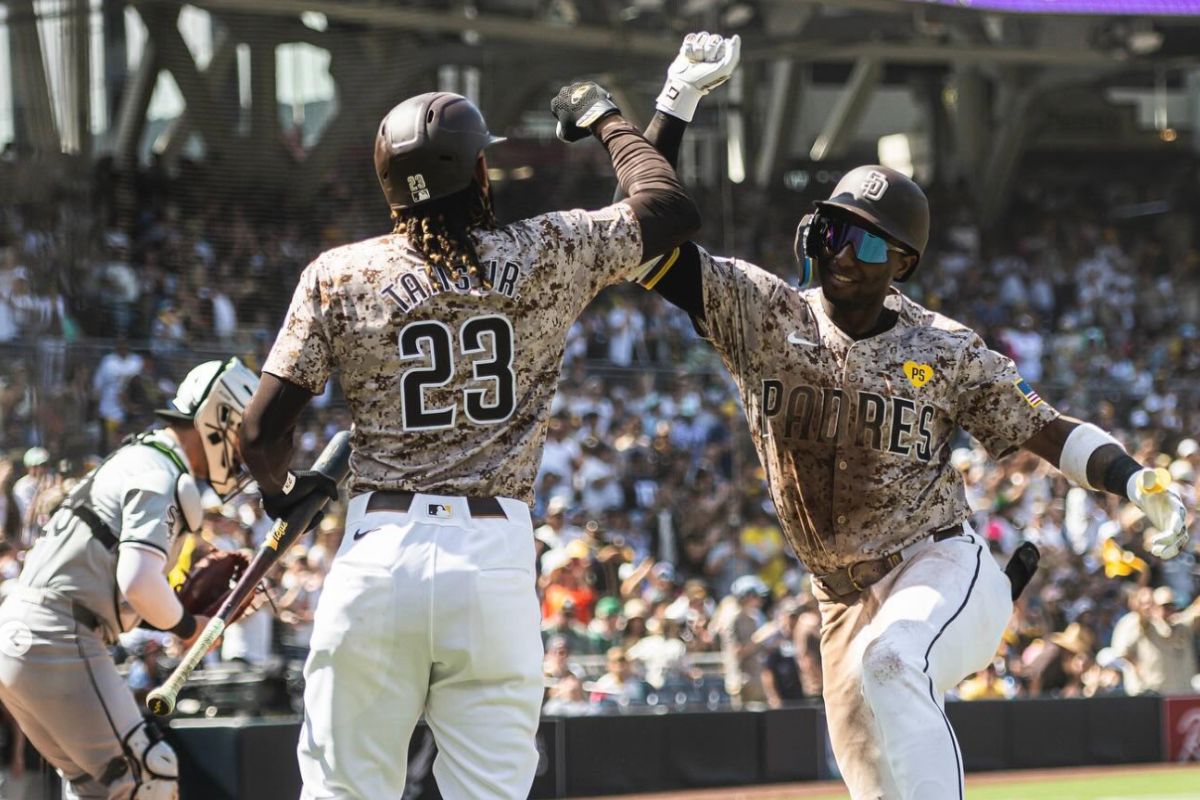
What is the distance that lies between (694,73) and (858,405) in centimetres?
109

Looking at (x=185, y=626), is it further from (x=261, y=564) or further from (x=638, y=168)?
(x=638, y=168)

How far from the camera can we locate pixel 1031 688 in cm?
1461

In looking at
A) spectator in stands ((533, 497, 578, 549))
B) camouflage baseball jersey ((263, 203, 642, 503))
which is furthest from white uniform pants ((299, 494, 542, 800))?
spectator in stands ((533, 497, 578, 549))

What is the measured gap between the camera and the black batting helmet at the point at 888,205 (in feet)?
17.0

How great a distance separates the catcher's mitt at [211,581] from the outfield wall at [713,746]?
357cm

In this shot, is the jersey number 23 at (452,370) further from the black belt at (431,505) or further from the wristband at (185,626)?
the wristband at (185,626)

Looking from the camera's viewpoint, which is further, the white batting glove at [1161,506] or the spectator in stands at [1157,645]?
the spectator in stands at [1157,645]

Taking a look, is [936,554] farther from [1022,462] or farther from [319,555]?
[1022,462]

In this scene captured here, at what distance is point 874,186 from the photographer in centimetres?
524

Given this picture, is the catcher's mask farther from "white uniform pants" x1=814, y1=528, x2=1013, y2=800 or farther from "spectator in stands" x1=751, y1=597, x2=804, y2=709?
"spectator in stands" x1=751, y1=597, x2=804, y2=709

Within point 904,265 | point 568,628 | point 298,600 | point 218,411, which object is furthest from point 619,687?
point 904,265

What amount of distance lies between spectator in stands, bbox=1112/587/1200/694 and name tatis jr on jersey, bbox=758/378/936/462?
10.1 meters

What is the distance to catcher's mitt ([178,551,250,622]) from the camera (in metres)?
6.57

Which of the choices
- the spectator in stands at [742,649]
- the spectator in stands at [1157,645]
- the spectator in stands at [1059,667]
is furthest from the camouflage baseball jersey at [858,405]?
the spectator in stands at [1157,645]
